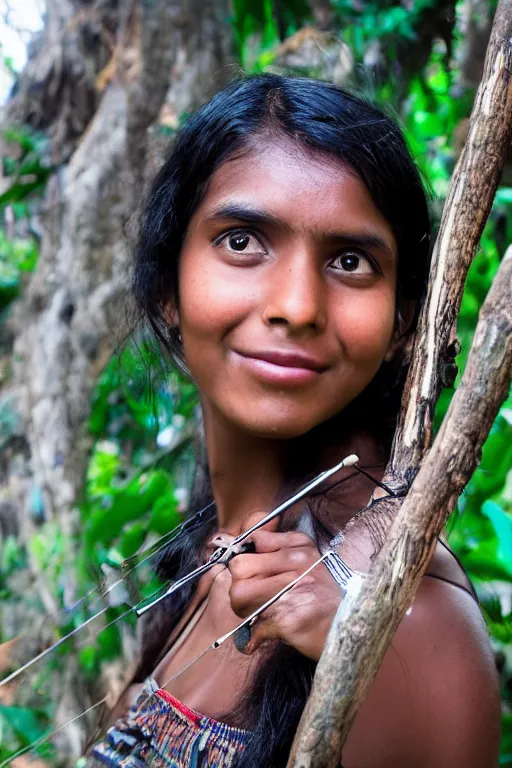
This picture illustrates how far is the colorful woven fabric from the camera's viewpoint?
1064 mm

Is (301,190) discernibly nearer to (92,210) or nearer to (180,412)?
(180,412)

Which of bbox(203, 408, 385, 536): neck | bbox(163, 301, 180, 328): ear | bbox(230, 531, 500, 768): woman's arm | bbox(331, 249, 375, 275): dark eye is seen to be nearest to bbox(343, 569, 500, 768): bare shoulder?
bbox(230, 531, 500, 768): woman's arm

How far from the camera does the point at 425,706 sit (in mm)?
923

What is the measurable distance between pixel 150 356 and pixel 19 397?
1196 millimetres

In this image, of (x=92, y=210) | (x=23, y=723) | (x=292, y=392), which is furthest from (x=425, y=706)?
(x=92, y=210)

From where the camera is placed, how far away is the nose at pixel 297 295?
100 cm

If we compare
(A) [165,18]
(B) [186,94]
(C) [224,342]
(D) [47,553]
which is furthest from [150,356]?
(A) [165,18]

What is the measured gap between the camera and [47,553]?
252 cm

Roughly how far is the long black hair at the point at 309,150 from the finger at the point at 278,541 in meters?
0.13

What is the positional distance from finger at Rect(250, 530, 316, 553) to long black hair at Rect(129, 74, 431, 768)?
126 millimetres

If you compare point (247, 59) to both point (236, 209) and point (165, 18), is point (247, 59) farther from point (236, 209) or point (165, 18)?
point (236, 209)

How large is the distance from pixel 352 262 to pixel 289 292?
0.40 feet

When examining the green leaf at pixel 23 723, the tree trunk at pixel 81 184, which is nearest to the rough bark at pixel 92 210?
the tree trunk at pixel 81 184

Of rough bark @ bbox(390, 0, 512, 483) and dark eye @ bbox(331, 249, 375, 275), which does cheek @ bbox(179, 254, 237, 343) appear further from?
rough bark @ bbox(390, 0, 512, 483)
